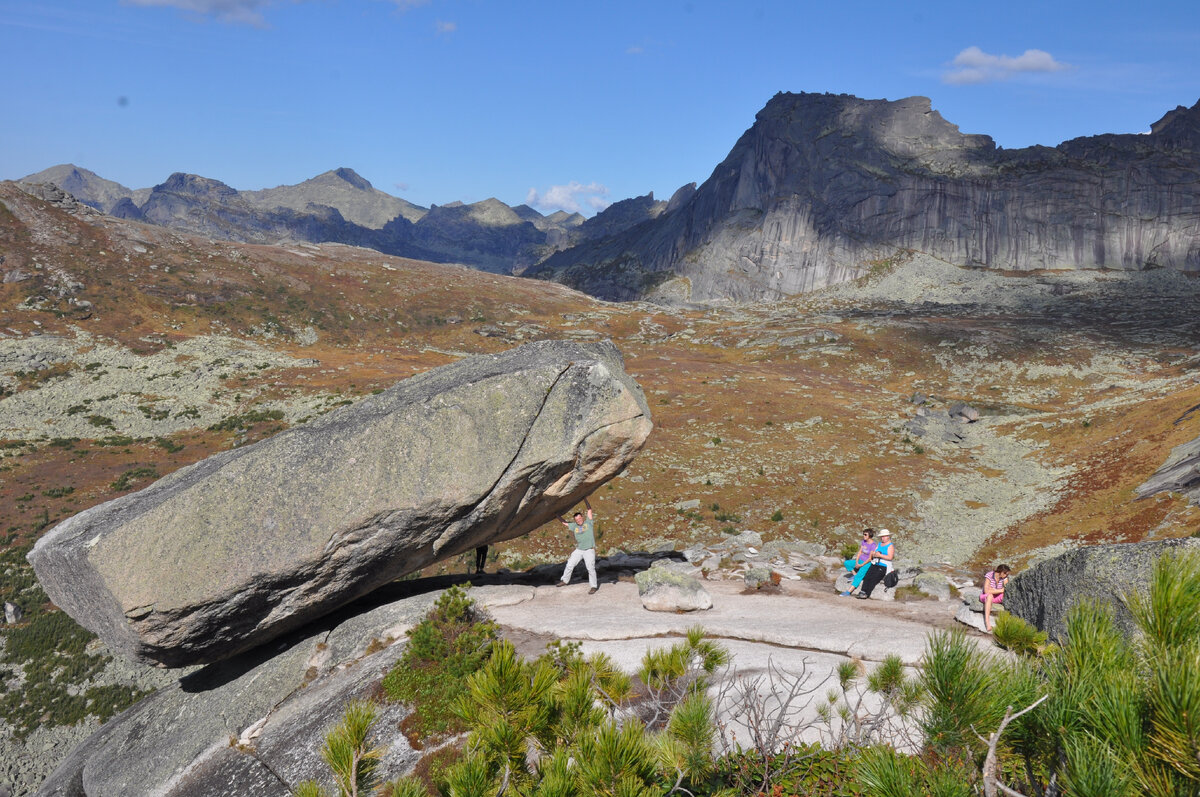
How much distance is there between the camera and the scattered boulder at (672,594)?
17.3 m

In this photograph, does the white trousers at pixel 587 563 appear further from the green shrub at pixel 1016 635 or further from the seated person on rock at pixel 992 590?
the green shrub at pixel 1016 635

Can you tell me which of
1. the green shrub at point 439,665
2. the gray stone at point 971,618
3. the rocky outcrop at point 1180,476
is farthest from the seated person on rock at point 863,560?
the rocky outcrop at point 1180,476

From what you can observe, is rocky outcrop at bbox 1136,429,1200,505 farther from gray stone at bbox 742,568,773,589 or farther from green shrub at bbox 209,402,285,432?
green shrub at bbox 209,402,285,432

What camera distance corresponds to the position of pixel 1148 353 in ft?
280

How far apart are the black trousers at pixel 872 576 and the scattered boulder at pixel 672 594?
5.54 m

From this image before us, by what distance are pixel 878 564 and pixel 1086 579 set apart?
795 cm

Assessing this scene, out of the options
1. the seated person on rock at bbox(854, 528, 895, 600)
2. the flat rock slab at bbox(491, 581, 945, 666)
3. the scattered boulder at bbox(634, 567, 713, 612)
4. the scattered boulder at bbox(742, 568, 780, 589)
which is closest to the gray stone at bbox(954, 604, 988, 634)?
the flat rock slab at bbox(491, 581, 945, 666)

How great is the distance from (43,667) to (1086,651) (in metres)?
33.0

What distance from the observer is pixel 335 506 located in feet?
50.1

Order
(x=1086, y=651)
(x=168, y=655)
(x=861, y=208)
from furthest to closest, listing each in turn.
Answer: (x=861, y=208)
(x=168, y=655)
(x=1086, y=651)

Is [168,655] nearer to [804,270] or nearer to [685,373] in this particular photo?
[685,373]

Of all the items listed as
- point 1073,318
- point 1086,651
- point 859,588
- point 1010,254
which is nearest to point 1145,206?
point 1010,254

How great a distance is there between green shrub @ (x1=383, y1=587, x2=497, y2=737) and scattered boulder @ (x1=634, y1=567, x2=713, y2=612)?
4.81 metres

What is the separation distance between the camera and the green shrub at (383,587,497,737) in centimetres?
1252
